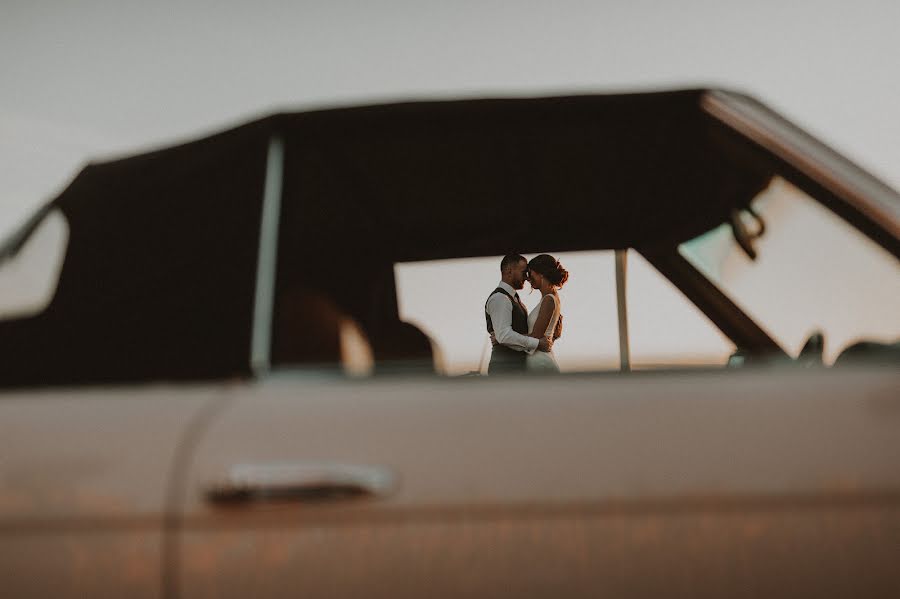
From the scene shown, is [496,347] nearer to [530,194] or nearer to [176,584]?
[530,194]

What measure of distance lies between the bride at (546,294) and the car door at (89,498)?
1.95 m

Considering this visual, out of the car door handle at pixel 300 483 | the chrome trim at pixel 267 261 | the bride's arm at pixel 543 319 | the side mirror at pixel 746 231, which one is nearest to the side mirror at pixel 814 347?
the side mirror at pixel 746 231

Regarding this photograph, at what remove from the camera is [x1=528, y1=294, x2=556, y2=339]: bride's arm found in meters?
3.16

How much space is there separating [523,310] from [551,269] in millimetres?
221

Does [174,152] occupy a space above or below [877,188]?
above

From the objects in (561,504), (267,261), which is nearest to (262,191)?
(267,261)

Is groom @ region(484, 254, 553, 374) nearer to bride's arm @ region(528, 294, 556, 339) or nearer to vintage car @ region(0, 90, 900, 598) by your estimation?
bride's arm @ region(528, 294, 556, 339)

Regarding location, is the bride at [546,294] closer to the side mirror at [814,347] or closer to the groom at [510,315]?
the groom at [510,315]

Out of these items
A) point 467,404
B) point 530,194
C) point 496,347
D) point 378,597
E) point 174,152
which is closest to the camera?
point 378,597

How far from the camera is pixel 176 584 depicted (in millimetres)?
1191

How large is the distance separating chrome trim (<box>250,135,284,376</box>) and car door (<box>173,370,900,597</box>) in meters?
0.20

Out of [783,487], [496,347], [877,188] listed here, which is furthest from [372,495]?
[496,347]

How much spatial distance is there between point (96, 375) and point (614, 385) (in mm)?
1005

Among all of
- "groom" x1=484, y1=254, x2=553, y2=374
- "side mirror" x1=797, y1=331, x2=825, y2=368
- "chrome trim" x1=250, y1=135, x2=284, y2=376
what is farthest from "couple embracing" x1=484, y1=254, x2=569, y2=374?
"chrome trim" x1=250, y1=135, x2=284, y2=376
